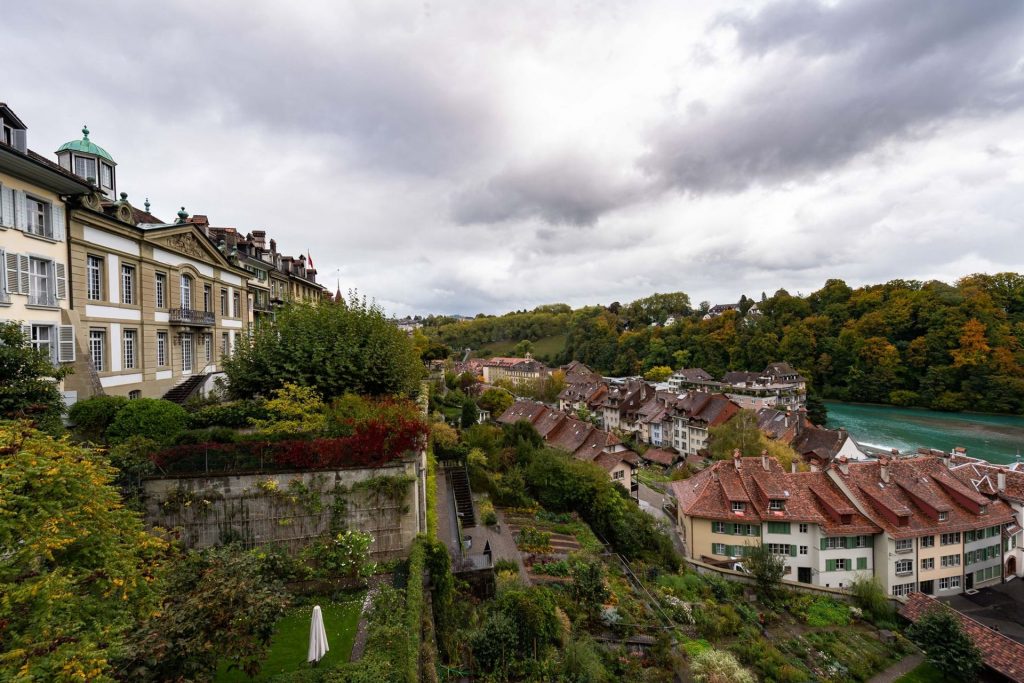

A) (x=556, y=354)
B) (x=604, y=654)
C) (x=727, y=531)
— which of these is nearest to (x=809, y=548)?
(x=727, y=531)

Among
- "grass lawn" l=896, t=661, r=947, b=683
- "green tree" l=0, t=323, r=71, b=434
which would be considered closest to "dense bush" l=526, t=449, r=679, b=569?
"grass lawn" l=896, t=661, r=947, b=683

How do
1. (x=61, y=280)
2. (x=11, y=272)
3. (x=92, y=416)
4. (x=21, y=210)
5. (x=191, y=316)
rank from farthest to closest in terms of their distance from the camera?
(x=191, y=316) → (x=61, y=280) → (x=21, y=210) → (x=11, y=272) → (x=92, y=416)

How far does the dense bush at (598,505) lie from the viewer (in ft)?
72.7

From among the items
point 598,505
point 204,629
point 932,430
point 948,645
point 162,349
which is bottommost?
point 932,430

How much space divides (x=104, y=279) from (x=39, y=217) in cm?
302

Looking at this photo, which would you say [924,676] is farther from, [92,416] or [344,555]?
[92,416]

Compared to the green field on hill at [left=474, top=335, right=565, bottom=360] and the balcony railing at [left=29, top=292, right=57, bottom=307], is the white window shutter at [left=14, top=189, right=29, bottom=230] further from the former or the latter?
the green field on hill at [left=474, top=335, right=565, bottom=360]

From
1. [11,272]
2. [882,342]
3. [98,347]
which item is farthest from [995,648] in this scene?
[882,342]

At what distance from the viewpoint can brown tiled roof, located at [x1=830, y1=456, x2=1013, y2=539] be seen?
22.1 meters

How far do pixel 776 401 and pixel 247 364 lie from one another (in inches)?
2839

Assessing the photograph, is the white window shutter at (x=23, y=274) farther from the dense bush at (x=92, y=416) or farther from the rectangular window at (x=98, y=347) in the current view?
the dense bush at (x=92, y=416)

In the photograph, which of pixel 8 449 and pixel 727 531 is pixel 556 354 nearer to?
pixel 727 531

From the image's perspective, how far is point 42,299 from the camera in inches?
545

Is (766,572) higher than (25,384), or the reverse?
(25,384)
